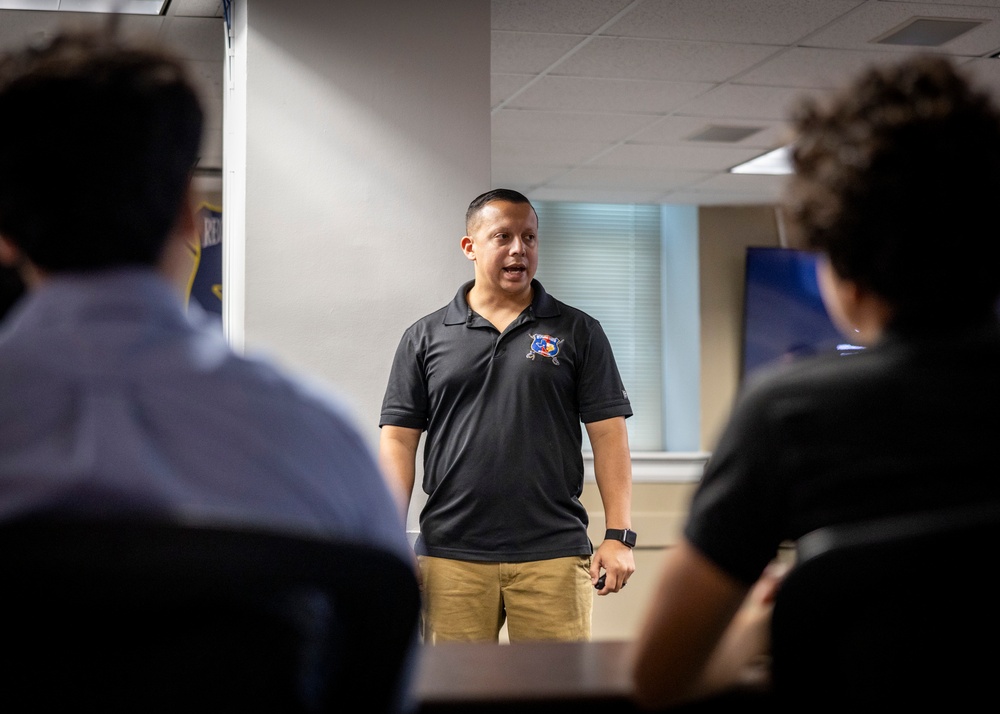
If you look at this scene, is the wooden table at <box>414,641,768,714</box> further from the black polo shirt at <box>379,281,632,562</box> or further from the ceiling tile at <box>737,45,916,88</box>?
the ceiling tile at <box>737,45,916,88</box>

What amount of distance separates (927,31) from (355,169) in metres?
2.51

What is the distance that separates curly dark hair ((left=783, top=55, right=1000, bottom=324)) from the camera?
2.67ft

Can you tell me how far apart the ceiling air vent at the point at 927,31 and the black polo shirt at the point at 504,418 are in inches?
87.4

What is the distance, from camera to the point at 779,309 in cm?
748

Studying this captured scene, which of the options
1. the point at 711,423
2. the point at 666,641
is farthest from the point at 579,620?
the point at 711,423

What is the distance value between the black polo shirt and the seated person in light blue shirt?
1.96 meters

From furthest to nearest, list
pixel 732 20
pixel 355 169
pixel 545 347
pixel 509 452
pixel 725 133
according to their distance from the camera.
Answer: pixel 725 133
pixel 732 20
pixel 355 169
pixel 545 347
pixel 509 452

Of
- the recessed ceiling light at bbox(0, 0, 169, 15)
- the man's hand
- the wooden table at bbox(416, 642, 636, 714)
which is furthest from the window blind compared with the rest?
the wooden table at bbox(416, 642, 636, 714)

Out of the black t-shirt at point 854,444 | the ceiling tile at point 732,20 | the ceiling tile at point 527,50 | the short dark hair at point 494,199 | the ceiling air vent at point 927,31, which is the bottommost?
→ the black t-shirt at point 854,444

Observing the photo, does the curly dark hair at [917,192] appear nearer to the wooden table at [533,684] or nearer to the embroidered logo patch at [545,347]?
the wooden table at [533,684]

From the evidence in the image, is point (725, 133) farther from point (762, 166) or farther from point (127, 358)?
point (127, 358)

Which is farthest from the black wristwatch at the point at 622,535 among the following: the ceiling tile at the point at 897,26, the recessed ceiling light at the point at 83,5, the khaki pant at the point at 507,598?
the recessed ceiling light at the point at 83,5

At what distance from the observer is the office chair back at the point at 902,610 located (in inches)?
27.7

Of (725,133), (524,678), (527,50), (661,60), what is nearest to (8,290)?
(524,678)
